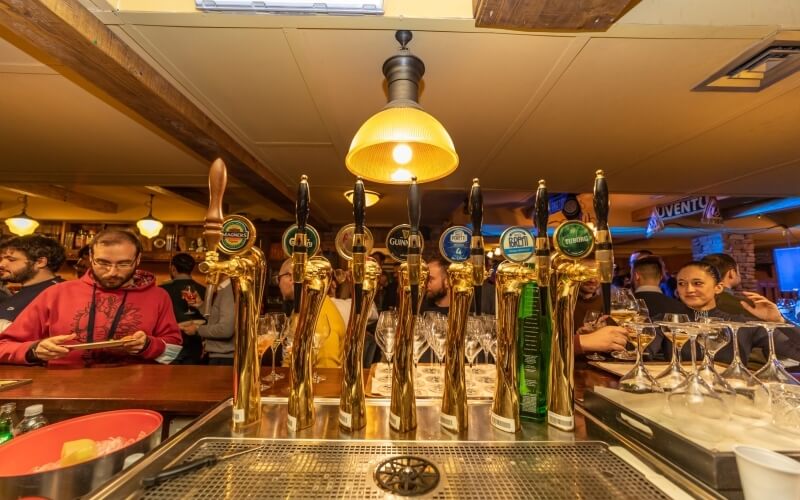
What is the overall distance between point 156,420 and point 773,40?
267cm

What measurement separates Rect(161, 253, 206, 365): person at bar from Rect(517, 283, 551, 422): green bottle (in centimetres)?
329

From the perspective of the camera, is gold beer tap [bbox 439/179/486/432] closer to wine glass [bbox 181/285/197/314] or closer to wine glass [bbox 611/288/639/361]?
wine glass [bbox 611/288/639/361]

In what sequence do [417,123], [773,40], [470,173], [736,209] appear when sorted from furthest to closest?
1. [736,209]
2. [470,173]
3. [773,40]
4. [417,123]

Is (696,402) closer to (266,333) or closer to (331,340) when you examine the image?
(266,333)

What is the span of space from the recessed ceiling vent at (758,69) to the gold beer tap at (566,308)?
1.66m

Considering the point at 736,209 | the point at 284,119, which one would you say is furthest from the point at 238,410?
the point at 736,209

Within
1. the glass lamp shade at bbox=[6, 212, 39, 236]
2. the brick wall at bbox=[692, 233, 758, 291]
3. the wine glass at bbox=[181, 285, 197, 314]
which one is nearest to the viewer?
the wine glass at bbox=[181, 285, 197, 314]

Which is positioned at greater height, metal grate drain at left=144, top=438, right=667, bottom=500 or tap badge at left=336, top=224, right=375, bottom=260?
tap badge at left=336, top=224, right=375, bottom=260

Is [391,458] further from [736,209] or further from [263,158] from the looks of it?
[736,209]

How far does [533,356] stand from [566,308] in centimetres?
16

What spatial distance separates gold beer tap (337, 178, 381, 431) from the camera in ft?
2.49

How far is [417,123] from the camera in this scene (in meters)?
1.27

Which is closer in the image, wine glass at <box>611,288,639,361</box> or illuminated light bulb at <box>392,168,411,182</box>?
wine glass at <box>611,288,639,361</box>

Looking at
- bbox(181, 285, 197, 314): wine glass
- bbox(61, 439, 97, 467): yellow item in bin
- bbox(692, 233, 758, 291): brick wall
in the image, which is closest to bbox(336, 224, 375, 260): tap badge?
bbox(61, 439, 97, 467): yellow item in bin
